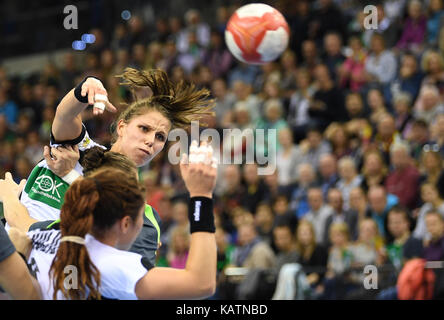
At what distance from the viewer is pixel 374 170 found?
969cm

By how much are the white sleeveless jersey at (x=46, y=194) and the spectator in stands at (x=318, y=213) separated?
5.30m

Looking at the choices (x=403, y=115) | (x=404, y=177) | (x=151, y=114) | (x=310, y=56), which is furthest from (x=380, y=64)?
(x=151, y=114)

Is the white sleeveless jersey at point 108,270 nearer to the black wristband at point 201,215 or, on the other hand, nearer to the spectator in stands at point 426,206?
the black wristband at point 201,215

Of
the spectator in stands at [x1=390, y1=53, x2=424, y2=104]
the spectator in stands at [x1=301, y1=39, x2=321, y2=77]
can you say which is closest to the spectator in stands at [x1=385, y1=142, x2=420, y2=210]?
the spectator in stands at [x1=390, y1=53, x2=424, y2=104]

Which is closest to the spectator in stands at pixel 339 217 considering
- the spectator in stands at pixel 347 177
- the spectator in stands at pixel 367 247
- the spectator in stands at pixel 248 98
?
the spectator in stands at pixel 347 177

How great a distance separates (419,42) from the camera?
11.3m

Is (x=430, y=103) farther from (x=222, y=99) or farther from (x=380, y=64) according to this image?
(x=222, y=99)

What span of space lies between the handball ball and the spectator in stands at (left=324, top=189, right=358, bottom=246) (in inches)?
93.8

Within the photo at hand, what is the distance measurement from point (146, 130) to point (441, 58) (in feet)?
20.6

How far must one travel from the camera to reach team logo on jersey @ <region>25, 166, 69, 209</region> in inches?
198

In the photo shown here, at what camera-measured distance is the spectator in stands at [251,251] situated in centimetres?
962
